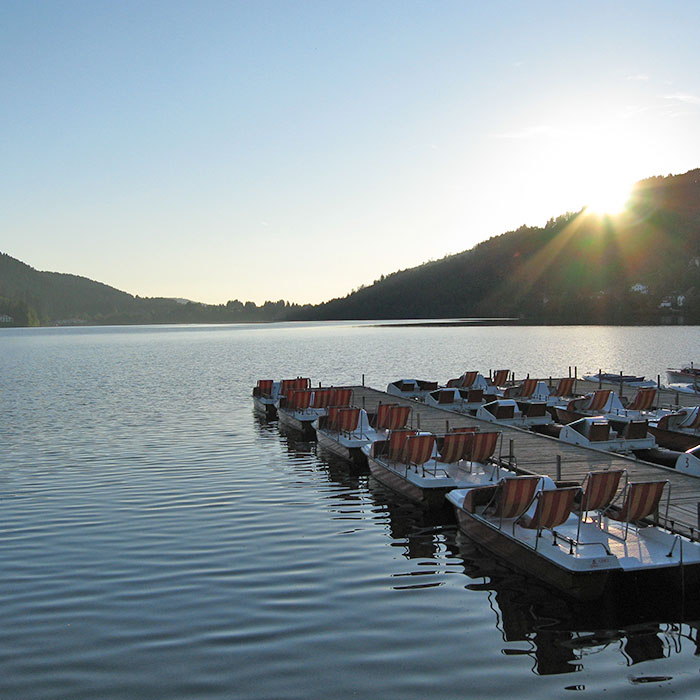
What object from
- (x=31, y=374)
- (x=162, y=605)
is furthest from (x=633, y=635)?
(x=31, y=374)

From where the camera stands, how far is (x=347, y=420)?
1148 inches

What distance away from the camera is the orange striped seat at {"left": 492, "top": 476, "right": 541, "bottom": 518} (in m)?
15.7

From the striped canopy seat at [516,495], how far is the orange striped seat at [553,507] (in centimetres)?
63

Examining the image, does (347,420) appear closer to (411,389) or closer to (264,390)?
(411,389)

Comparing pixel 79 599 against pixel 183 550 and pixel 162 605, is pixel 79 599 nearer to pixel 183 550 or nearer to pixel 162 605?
pixel 162 605

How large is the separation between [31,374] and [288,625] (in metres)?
72.6

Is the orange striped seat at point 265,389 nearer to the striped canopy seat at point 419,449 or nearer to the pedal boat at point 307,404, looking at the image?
the pedal boat at point 307,404

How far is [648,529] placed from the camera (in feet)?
49.3

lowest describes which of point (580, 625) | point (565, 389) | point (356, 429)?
point (580, 625)

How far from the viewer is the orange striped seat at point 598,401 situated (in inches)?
1300

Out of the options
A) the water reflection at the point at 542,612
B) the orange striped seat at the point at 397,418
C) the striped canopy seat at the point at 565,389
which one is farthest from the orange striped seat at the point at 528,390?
the water reflection at the point at 542,612

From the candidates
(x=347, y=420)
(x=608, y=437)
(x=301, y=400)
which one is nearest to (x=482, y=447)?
(x=608, y=437)

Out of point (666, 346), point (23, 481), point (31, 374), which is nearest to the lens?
point (23, 481)

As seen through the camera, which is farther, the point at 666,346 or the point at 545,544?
the point at 666,346
